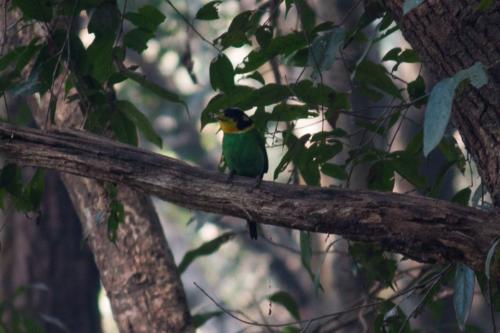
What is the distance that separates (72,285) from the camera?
23.6 feet

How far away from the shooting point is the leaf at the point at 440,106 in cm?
224

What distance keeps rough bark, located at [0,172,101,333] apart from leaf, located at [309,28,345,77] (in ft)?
13.7

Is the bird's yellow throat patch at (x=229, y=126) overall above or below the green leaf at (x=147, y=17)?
below

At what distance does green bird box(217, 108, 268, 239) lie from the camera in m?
5.17

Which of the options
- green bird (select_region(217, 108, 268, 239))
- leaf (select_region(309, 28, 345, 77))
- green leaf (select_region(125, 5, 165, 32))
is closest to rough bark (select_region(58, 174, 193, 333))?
green bird (select_region(217, 108, 268, 239))

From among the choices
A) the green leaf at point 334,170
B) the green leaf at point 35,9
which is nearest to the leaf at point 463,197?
the green leaf at point 334,170

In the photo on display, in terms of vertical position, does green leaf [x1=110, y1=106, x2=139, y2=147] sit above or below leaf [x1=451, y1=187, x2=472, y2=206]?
above

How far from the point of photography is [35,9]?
3650 millimetres

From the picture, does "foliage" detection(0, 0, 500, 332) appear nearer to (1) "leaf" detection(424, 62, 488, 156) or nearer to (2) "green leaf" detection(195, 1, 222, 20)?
(2) "green leaf" detection(195, 1, 222, 20)

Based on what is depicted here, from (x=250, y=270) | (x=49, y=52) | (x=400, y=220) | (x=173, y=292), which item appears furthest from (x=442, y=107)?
(x=250, y=270)

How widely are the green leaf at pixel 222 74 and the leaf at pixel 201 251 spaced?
154 cm

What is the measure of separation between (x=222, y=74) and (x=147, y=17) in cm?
41

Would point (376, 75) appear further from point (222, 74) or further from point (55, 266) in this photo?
point (55, 266)

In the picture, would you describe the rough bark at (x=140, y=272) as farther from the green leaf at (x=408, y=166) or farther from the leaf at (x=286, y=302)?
the green leaf at (x=408, y=166)
